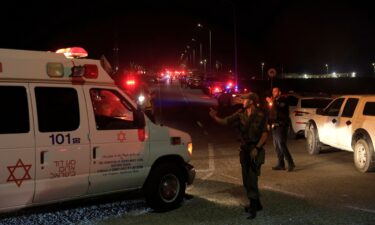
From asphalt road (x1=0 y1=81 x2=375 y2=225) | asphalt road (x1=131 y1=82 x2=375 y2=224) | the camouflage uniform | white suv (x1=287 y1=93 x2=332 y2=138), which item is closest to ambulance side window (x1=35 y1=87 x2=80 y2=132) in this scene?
asphalt road (x1=0 y1=81 x2=375 y2=225)

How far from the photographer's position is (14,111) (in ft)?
19.9

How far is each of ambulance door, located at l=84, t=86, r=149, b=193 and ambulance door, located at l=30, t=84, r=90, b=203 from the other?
144 millimetres

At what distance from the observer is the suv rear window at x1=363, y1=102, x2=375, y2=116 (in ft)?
35.3

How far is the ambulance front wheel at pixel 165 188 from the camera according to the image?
24.4ft

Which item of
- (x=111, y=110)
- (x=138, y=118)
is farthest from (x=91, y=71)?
(x=138, y=118)

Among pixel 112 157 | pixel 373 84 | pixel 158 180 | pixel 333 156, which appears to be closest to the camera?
pixel 112 157

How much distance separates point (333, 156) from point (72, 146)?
27.8ft

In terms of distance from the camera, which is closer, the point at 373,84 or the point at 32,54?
the point at 32,54

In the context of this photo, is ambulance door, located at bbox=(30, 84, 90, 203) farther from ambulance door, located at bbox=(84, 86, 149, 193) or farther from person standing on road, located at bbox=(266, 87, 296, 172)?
person standing on road, located at bbox=(266, 87, 296, 172)

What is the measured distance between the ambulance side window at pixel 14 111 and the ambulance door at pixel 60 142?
0.12 m

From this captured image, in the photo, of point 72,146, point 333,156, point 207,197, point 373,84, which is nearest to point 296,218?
point 207,197

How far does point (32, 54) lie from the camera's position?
249 inches

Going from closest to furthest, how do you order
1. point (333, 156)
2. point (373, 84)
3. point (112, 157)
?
point (112, 157) → point (333, 156) → point (373, 84)

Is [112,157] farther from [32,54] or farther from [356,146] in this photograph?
[356,146]
